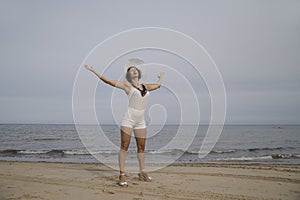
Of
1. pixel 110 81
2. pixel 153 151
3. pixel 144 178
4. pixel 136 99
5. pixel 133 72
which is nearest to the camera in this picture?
pixel 110 81

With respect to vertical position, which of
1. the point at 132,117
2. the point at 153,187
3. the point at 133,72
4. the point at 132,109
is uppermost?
the point at 133,72

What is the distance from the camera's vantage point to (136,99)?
196 inches

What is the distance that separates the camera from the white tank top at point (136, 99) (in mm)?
4980

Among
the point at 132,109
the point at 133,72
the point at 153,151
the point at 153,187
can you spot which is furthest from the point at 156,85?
the point at 153,151

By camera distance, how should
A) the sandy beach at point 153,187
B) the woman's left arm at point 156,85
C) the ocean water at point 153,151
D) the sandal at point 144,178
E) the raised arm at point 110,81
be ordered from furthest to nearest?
the ocean water at point 153,151 → the sandal at point 144,178 → the woman's left arm at point 156,85 → the raised arm at point 110,81 → the sandy beach at point 153,187

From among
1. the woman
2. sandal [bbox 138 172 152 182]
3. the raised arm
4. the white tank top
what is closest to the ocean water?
the woman

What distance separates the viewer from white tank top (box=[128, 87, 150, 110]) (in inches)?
196

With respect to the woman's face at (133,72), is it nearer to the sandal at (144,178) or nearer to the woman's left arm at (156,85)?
the woman's left arm at (156,85)

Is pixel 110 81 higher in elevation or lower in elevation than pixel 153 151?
higher

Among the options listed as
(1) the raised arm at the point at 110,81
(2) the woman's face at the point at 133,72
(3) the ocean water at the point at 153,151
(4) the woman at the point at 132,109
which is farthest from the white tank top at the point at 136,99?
(3) the ocean water at the point at 153,151

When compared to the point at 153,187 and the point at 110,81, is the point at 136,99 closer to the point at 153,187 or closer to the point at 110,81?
the point at 110,81

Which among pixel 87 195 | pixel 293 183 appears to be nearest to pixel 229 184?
pixel 293 183

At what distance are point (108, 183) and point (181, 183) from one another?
1.48 meters

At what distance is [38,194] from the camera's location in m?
4.49
